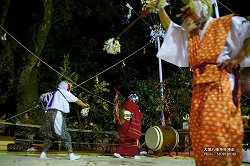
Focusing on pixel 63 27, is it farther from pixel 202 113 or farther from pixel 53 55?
pixel 202 113

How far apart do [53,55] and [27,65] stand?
3.09 meters

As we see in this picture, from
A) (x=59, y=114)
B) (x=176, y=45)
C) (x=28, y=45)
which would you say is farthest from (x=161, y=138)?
(x=176, y=45)

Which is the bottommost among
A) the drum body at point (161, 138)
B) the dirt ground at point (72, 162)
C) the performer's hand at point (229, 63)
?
the dirt ground at point (72, 162)

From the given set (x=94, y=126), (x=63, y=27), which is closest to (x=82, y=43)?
(x=63, y=27)

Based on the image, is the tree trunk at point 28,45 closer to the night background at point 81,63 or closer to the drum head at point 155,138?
the night background at point 81,63

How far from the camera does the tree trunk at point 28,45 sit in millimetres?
16266

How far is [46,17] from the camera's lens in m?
16.6

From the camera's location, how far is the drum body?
37.7ft

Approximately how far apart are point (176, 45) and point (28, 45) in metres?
14.0

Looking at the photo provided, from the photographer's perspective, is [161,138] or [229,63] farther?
[161,138]

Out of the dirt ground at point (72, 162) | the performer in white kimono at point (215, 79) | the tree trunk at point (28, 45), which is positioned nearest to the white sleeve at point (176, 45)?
the performer in white kimono at point (215, 79)

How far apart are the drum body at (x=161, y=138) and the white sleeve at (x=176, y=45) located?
826cm

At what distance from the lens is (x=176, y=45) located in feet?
11.1

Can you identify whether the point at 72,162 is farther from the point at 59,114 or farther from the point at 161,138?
the point at 161,138
